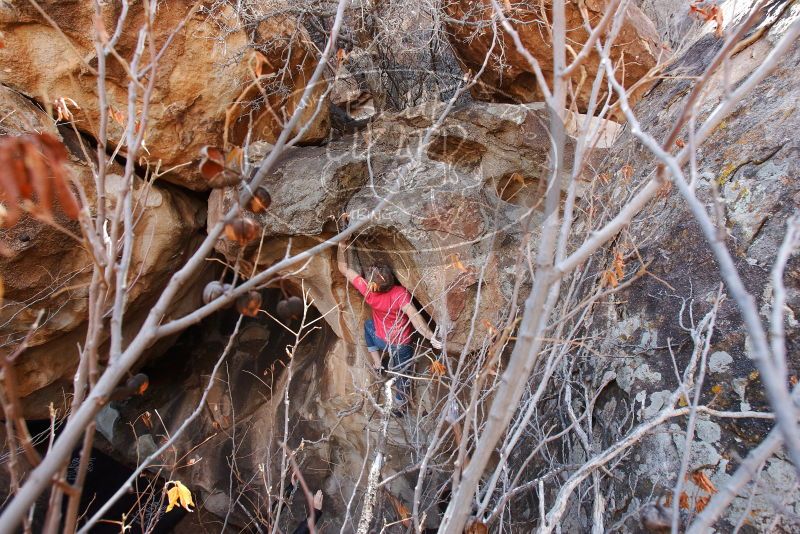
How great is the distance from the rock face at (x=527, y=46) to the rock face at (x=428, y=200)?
0.97 feet

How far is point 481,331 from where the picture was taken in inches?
126

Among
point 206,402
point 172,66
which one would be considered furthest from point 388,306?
point 206,402

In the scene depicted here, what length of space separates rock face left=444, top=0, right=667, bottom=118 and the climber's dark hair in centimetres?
138

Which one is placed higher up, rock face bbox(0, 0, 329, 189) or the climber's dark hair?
rock face bbox(0, 0, 329, 189)

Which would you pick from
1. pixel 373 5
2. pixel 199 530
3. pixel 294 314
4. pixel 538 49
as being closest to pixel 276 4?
pixel 373 5

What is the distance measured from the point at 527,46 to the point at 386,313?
206cm

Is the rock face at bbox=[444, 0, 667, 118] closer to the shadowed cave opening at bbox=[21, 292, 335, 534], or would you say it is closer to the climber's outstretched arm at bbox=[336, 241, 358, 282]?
the climber's outstretched arm at bbox=[336, 241, 358, 282]

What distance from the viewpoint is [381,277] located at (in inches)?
130

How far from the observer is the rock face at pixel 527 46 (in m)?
3.21

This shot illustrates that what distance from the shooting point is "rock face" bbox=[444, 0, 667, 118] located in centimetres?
321

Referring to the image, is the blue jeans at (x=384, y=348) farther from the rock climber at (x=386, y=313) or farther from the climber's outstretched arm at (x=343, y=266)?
the climber's outstretched arm at (x=343, y=266)

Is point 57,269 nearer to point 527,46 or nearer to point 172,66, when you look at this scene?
point 172,66

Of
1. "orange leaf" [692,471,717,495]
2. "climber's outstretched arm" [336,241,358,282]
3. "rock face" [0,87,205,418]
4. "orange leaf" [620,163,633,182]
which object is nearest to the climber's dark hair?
"climber's outstretched arm" [336,241,358,282]

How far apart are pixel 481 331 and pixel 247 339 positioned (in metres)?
3.02
